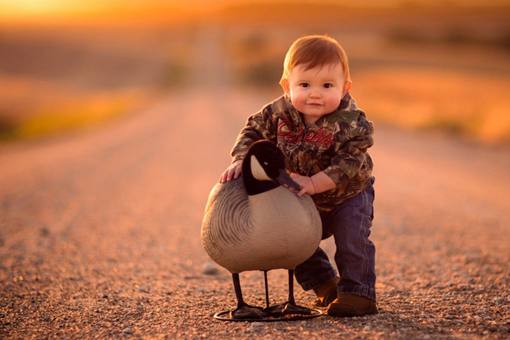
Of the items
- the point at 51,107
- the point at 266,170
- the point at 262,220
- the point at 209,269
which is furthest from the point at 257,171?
the point at 51,107

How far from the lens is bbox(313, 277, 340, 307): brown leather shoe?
406cm

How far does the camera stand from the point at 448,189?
33.6 feet

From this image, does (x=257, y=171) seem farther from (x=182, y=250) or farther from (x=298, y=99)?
(x=182, y=250)

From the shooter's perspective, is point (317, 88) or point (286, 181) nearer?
point (286, 181)

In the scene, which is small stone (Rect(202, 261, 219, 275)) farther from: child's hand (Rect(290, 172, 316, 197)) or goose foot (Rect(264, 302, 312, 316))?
child's hand (Rect(290, 172, 316, 197))

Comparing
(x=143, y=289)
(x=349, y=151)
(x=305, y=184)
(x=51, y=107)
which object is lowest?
(x=143, y=289)

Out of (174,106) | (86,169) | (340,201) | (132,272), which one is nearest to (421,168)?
(86,169)

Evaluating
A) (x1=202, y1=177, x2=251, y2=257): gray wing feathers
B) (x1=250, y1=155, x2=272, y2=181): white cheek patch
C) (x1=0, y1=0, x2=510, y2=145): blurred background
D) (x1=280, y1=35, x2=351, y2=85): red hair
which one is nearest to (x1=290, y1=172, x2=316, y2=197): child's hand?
(x1=250, y1=155, x2=272, y2=181): white cheek patch

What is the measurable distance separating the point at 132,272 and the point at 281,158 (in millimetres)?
2420

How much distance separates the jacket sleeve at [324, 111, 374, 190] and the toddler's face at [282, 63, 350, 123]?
158 millimetres

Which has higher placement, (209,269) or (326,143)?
(326,143)

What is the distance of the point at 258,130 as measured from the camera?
12.9 ft

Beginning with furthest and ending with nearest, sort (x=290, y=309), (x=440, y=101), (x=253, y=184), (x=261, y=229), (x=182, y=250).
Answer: (x=440, y=101), (x=182, y=250), (x=290, y=309), (x=253, y=184), (x=261, y=229)

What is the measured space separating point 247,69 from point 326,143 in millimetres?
51325
